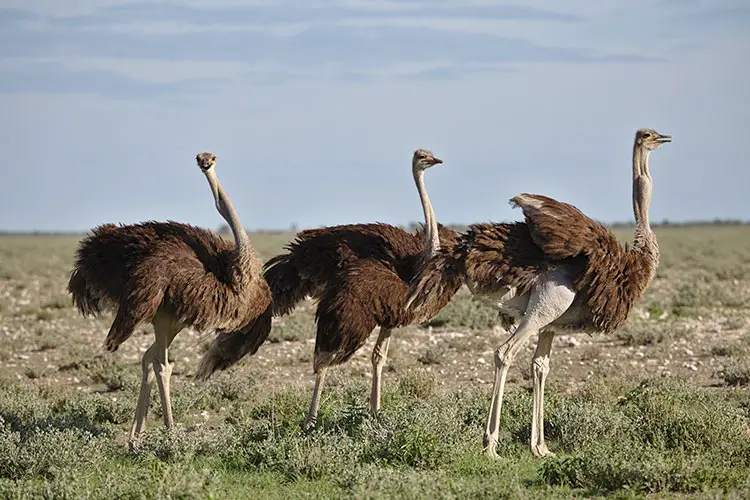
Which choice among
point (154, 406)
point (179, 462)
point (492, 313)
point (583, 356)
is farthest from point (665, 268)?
point (179, 462)

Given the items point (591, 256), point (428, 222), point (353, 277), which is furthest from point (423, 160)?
point (591, 256)

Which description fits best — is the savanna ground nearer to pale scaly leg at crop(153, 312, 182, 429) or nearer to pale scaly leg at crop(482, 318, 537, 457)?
pale scaly leg at crop(482, 318, 537, 457)

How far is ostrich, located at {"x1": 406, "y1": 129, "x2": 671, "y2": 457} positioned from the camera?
26.7ft

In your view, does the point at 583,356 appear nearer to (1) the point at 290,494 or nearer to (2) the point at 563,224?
(2) the point at 563,224

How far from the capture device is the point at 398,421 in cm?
828

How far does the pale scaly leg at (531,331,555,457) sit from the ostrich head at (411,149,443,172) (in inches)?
72.0

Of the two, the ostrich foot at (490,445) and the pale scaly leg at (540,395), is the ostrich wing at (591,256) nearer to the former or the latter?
the pale scaly leg at (540,395)

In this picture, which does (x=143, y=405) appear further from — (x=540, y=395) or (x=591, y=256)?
(x=591, y=256)

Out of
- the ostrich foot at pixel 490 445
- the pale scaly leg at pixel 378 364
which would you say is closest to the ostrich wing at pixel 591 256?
the ostrich foot at pixel 490 445

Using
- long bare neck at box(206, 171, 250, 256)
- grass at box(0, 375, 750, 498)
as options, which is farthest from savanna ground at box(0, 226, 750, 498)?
long bare neck at box(206, 171, 250, 256)

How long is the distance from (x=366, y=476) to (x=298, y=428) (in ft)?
4.56

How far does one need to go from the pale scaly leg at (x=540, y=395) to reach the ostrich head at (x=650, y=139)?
1.75 meters

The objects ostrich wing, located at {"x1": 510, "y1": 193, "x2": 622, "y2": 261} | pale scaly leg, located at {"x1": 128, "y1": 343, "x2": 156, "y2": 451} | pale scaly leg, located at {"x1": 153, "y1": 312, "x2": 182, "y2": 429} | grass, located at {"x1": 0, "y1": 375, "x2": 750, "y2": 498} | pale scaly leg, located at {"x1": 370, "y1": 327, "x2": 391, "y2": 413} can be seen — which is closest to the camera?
grass, located at {"x1": 0, "y1": 375, "x2": 750, "y2": 498}

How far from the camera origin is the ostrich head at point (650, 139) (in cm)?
891
